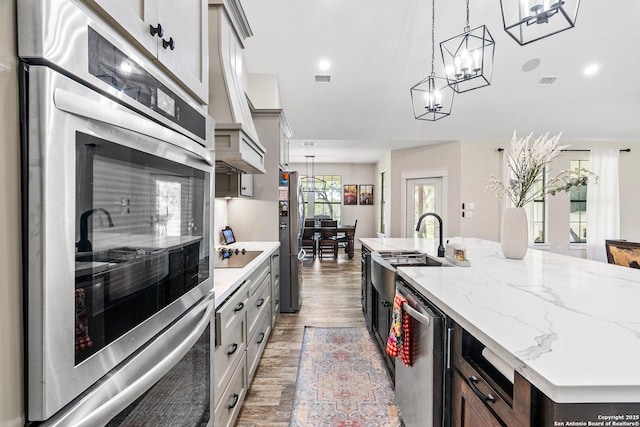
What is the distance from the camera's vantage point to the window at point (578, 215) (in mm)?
5785

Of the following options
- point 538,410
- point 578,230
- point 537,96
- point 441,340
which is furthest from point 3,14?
point 578,230

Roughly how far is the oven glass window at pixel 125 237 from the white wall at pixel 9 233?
0.08 metres

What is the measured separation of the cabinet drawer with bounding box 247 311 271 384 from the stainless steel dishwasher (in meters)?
1.01

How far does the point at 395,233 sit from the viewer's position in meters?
6.88

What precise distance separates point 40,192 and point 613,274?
238cm

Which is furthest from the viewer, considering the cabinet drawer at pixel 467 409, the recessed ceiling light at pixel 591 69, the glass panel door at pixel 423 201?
the glass panel door at pixel 423 201

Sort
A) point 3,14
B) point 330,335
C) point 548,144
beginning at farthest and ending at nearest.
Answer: point 330,335 < point 548,144 < point 3,14

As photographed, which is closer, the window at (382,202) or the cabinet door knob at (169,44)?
the cabinet door knob at (169,44)

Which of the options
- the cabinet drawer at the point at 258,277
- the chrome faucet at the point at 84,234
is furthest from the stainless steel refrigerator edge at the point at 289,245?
the chrome faucet at the point at 84,234

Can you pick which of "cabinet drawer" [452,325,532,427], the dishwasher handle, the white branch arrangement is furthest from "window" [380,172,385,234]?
"cabinet drawer" [452,325,532,427]

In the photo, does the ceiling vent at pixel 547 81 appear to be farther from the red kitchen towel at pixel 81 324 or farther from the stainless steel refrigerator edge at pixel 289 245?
the red kitchen towel at pixel 81 324

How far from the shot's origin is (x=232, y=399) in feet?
5.19

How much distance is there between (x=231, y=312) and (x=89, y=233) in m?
1.07

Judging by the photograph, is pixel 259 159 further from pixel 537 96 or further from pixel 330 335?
pixel 537 96
